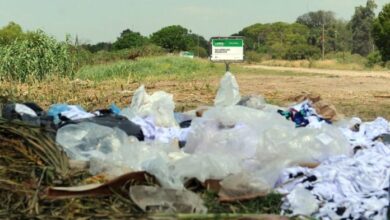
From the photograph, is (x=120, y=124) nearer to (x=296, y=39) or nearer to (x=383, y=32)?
(x=383, y=32)

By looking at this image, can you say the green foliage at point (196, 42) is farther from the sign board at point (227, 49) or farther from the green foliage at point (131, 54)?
the sign board at point (227, 49)

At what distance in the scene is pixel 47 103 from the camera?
1027 centimetres

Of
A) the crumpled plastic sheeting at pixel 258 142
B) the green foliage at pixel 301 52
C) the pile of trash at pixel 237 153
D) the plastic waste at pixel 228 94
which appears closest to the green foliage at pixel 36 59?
the plastic waste at pixel 228 94

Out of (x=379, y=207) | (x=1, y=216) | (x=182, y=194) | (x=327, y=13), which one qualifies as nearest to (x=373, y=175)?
(x=379, y=207)

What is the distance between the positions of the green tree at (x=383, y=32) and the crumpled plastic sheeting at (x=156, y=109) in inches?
1722

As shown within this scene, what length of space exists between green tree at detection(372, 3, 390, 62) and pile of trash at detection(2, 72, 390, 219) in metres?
43.8

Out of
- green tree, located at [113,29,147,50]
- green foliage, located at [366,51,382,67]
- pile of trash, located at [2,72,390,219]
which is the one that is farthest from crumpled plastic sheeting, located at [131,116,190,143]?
green tree, located at [113,29,147,50]

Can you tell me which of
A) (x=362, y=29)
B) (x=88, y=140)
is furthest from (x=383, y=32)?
(x=88, y=140)

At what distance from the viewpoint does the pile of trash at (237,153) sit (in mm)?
4047

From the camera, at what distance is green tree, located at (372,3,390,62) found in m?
47.7

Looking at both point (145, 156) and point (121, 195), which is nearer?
point (121, 195)

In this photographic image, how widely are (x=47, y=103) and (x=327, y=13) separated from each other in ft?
268

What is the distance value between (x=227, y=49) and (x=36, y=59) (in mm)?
10247

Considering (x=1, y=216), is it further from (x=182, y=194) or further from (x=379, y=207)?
(x=379, y=207)
